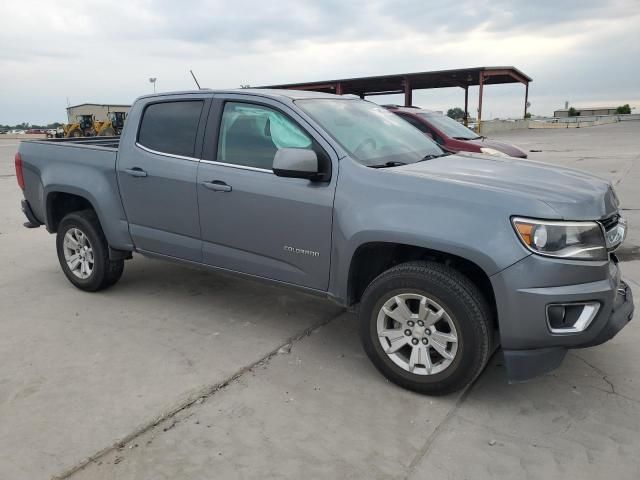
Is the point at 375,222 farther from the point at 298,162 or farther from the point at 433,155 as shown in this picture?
the point at 433,155

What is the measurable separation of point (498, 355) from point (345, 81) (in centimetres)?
3414

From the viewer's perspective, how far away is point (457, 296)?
9.57ft

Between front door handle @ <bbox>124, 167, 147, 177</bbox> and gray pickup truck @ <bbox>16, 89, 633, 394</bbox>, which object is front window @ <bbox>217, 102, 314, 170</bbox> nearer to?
gray pickup truck @ <bbox>16, 89, 633, 394</bbox>

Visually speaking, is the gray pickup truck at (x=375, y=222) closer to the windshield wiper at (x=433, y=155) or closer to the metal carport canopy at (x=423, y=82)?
the windshield wiper at (x=433, y=155)

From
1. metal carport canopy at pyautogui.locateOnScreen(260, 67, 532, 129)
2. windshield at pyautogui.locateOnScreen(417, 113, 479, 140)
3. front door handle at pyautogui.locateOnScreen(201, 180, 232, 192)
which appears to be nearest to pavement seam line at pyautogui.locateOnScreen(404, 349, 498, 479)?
front door handle at pyautogui.locateOnScreen(201, 180, 232, 192)

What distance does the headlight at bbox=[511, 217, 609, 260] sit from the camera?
2.74 metres

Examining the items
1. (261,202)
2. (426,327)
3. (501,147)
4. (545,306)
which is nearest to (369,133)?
(261,202)

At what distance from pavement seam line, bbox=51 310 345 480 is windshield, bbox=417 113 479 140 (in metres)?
6.60

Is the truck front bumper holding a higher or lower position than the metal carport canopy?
lower

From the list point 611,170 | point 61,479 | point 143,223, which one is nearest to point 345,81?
point 611,170

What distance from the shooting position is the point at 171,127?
432 centimetres

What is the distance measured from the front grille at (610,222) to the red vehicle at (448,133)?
5.84 meters

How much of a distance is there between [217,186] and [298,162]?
84 centimetres

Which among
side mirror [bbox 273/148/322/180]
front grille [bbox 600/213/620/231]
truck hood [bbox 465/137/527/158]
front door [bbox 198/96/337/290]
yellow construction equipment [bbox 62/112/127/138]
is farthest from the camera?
yellow construction equipment [bbox 62/112/127/138]
